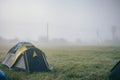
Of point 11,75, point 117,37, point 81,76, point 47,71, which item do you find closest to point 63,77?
point 81,76

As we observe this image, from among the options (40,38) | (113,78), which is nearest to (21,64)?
(113,78)

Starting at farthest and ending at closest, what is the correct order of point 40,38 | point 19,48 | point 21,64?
point 40,38 < point 19,48 < point 21,64

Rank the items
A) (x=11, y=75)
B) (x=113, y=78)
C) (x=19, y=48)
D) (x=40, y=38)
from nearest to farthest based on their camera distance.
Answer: (x=113, y=78)
(x=11, y=75)
(x=19, y=48)
(x=40, y=38)

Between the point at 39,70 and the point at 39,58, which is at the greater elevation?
the point at 39,58

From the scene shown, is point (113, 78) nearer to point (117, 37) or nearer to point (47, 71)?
point (47, 71)

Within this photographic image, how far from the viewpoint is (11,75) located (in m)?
11.4

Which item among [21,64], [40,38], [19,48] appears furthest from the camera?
[40,38]

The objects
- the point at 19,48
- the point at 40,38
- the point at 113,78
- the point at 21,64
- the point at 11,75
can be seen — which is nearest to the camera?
the point at 113,78

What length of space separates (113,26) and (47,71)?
152 metres

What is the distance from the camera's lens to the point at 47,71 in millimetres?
13633

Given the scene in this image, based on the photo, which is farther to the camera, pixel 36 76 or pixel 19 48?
pixel 19 48

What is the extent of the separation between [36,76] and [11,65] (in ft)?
Result: 10.4

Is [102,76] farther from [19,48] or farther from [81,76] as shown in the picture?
[19,48]

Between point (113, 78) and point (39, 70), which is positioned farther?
point (39, 70)
